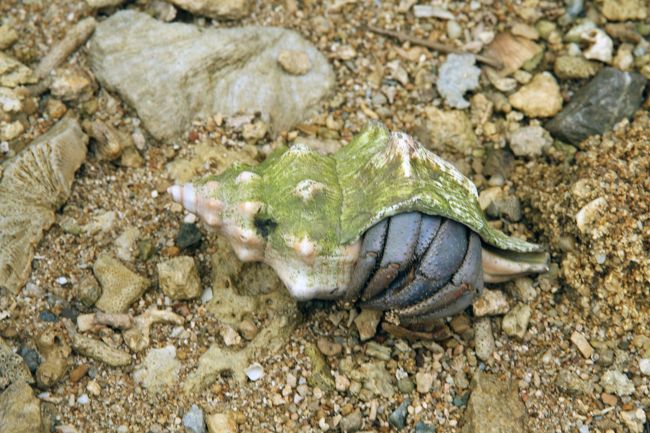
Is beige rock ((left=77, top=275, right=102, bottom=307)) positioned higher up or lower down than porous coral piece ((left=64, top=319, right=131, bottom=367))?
higher up

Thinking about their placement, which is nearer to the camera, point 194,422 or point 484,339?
point 194,422

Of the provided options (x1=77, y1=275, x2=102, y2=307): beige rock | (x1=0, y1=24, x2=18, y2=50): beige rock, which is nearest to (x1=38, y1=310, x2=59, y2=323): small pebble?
(x1=77, y1=275, x2=102, y2=307): beige rock

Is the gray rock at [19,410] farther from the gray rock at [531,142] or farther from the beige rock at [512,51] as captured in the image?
the beige rock at [512,51]

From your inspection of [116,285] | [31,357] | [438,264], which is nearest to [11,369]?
[31,357]

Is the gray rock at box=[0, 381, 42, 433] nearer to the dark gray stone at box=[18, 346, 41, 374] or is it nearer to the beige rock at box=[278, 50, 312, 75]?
the dark gray stone at box=[18, 346, 41, 374]

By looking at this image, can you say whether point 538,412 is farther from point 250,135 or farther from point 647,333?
point 250,135

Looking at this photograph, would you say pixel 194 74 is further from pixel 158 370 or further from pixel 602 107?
pixel 602 107
